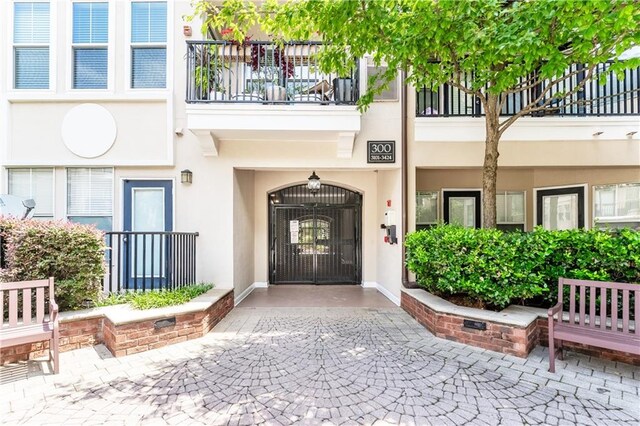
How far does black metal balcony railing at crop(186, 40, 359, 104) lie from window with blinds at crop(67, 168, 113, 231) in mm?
2481

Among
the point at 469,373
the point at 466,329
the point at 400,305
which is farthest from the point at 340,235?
the point at 469,373

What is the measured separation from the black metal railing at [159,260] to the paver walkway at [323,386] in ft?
A: 4.59

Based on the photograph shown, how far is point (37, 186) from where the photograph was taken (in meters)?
5.83

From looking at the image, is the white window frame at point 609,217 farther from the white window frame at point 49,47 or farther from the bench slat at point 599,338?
the white window frame at point 49,47

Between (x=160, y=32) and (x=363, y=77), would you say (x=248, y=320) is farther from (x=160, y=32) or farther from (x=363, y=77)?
(x=160, y=32)

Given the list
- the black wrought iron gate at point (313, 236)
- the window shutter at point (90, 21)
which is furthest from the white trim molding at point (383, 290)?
the window shutter at point (90, 21)

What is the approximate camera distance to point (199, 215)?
5.89m

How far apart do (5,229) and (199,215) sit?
105 inches

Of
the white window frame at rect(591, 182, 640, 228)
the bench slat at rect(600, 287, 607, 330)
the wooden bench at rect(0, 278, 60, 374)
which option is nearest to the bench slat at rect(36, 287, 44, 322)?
the wooden bench at rect(0, 278, 60, 374)

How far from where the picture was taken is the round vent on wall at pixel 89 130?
18.7 feet

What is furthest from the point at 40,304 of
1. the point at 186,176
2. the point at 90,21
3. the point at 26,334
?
the point at 90,21

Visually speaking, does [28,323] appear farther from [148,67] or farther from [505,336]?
[505,336]

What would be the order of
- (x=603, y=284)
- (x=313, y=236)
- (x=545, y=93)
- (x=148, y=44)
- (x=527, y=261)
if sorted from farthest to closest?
(x=313, y=236) → (x=148, y=44) → (x=545, y=93) → (x=527, y=261) → (x=603, y=284)

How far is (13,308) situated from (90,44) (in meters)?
5.16
